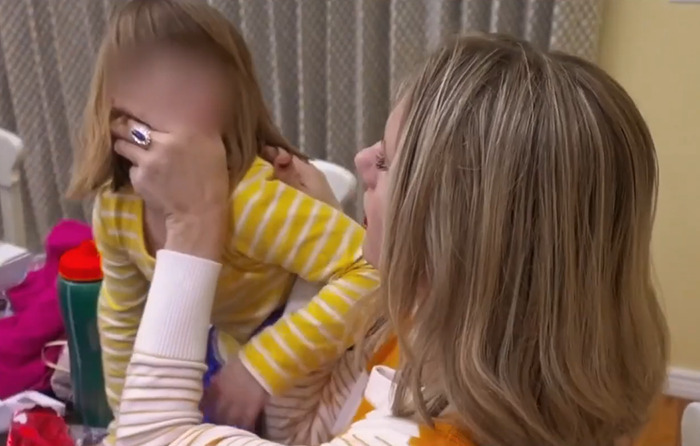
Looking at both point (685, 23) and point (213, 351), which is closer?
point (213, 351)

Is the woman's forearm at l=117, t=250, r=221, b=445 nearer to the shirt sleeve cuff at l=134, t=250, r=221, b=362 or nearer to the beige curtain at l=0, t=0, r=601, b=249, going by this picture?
the shirt sleeve cuff at l=134, t=250, r=221, b=362

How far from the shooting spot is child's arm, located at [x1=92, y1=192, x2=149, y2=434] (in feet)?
2.90

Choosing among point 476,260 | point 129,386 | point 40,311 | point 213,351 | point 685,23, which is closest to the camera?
point 476,260

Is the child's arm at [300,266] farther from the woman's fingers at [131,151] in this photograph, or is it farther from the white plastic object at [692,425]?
the white plastic object at [692,425]

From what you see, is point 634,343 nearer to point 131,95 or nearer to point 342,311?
point 342,311

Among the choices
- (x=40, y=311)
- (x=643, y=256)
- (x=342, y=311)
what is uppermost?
(x=643, y=256)

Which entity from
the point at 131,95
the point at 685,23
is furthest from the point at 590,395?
the point at 685,23

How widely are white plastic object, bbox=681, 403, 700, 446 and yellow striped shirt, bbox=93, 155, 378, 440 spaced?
12.0 inches

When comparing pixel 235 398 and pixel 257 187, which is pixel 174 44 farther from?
pixel 235 398

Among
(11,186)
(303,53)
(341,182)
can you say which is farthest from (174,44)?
(303,53)

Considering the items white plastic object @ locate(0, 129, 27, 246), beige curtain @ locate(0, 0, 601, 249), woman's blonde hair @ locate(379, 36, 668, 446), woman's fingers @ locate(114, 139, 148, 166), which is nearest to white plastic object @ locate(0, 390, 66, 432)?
woman's fingers @ locate(114, 139, 148, 166)

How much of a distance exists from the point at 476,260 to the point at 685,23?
1.29 metres

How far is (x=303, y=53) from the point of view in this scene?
187cm

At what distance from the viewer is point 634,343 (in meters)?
0.69
